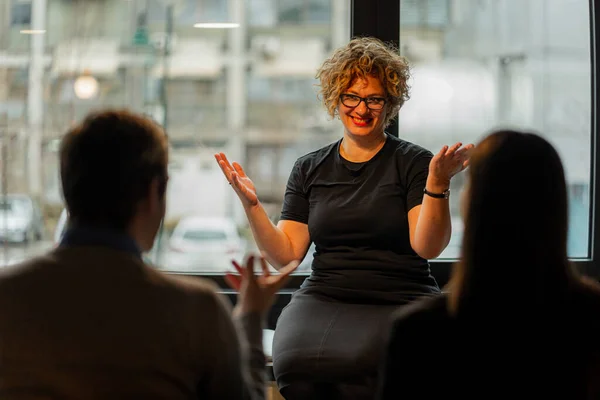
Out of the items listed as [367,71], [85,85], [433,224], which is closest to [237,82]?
[85,85]

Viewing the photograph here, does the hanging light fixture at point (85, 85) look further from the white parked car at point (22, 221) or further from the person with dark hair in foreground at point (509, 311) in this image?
the person with dark hair in foreground at point (509, 311)

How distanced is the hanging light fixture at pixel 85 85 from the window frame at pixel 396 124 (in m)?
0.87

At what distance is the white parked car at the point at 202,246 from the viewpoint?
3064mm

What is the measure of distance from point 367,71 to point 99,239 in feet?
4.81

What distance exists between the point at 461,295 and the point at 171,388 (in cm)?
47

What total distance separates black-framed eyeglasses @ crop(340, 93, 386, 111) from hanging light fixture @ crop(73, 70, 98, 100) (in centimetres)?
112

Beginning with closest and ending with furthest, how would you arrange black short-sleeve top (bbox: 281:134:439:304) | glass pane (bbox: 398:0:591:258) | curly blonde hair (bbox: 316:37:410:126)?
black short-sleeve top (bbox: 281:134:439:304)
curly blonde hair (bbox: 316:37:410:126)
glass pane (bbox: 398:0:591:258)

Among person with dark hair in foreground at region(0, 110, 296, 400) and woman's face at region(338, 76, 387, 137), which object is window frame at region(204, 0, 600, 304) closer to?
woman's face at region(338, 76, 387, 137)

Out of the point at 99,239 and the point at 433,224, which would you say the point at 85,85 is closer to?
the point at 433,224

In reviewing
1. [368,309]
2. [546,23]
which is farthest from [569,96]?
[368,309]

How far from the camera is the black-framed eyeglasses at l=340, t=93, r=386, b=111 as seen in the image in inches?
95.8

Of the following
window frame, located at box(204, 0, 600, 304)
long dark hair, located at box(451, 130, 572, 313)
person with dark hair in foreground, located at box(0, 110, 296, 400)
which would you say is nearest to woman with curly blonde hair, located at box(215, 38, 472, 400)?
window frame, located at box(204, 0, 600, 304)

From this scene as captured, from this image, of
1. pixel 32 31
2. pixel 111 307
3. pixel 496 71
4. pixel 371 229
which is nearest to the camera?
pixel 111 307

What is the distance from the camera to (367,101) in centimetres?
243
